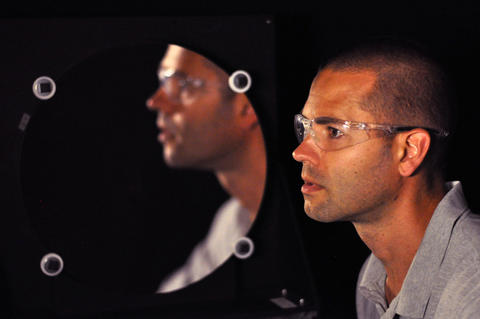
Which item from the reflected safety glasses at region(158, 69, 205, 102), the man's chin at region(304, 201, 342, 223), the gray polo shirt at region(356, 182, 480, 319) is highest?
the reflected safety glasses at region(158, 69, 205, 102)

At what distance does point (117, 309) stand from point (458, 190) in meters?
0.69

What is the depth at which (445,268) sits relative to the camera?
1.25 metres

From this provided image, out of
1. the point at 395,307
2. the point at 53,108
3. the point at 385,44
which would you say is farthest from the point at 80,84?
the point at 395,307

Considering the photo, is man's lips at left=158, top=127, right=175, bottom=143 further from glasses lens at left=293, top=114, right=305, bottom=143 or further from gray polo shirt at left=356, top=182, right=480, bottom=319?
gray polo shirt at left=356, top=182, right=480, bottom=319

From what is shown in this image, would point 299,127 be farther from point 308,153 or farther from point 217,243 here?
point 217,243

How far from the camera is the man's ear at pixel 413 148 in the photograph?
1291mm

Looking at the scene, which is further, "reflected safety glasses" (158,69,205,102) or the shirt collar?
"reflected safety glasses" (158,69,205,102)

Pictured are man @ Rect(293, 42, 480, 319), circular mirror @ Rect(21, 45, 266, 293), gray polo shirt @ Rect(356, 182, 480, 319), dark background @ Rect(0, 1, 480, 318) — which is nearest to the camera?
gray polo shirt @ Rect(356, 182, 480, 319)

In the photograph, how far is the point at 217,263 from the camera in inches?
57.3

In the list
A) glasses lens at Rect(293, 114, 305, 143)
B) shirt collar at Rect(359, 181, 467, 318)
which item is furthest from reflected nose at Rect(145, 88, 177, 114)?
shirt collar at Rect(359, 181, 467, 318)

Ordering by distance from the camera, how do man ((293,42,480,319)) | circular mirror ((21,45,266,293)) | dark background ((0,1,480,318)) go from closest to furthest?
man ((293,42,480,319)), circular mirror ((21,45,266,293)), dark background ((0,1,480,318))

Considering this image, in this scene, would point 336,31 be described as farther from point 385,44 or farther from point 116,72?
point 116,72

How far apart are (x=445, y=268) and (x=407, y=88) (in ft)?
1.06

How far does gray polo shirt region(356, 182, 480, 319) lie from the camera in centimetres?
117
